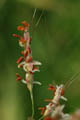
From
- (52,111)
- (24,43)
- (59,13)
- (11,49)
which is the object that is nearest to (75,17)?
(59,13)

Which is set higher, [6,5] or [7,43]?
[6,5]

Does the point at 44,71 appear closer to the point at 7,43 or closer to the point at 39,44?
the point at 39,44

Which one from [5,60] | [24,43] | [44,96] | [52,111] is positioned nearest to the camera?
[52,111]

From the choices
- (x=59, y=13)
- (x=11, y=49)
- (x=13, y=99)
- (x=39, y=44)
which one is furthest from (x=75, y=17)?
(x=13, y=99)

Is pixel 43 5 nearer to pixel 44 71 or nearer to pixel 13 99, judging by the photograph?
pixel 44 71

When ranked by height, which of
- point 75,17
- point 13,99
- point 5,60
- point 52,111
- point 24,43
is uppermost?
point 24,43

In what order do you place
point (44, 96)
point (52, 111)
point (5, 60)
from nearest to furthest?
point (52, 111), point (44, 96), point (5, 60)

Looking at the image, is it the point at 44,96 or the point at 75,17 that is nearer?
the point at 44,96
